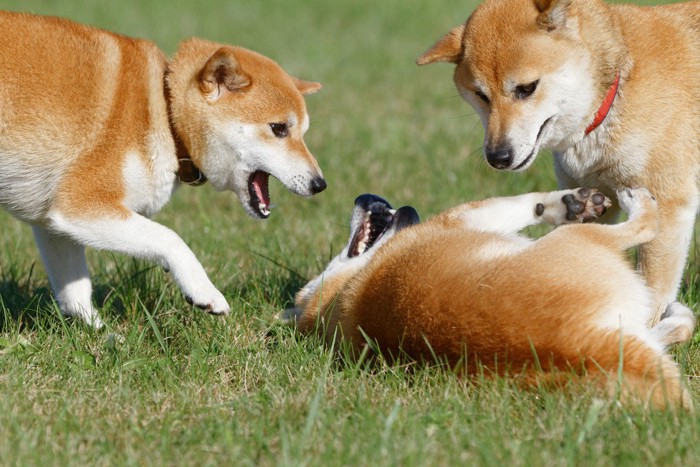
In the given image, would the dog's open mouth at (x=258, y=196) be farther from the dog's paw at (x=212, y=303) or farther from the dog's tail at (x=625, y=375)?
the dog's tail at (x=625, y=375)

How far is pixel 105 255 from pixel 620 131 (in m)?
3.05

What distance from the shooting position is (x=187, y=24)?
554 inches

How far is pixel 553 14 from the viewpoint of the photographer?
172 inches

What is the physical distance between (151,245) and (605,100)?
2164 mm

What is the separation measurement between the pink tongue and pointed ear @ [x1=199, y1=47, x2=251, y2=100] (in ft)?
1.52

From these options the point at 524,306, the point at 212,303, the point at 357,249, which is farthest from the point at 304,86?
the point at 524,306

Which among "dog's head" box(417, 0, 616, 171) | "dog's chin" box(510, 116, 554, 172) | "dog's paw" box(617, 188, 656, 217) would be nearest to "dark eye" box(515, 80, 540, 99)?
"dog's head" box(417, 0, 616, 171)

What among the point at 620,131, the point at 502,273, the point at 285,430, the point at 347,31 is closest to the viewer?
the point at 285,430

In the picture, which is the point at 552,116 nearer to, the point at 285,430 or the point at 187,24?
the point at 285,430

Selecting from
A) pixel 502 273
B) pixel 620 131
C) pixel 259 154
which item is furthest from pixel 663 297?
pixel 259 154

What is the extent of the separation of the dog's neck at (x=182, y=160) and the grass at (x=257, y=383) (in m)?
0.59

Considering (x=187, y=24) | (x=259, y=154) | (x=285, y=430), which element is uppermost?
(x=259, y=154)

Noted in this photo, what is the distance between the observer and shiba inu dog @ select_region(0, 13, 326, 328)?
394 centimetres

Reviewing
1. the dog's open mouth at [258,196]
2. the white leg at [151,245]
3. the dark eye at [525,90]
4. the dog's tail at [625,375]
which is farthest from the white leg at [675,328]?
the dog's open mouth at [258,196]
